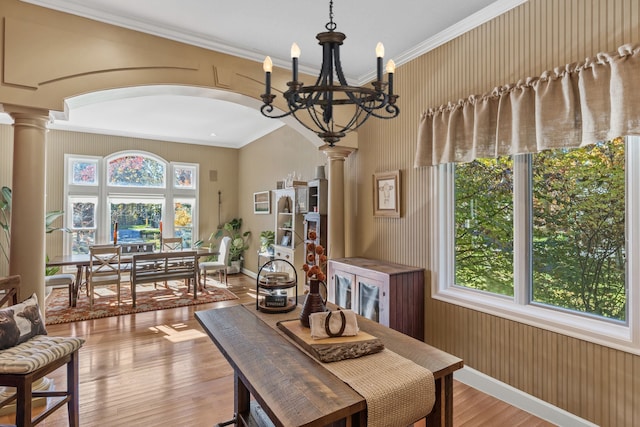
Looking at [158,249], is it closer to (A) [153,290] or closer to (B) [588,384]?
(A) [153,290]

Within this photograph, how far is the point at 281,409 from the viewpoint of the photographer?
1104 mm

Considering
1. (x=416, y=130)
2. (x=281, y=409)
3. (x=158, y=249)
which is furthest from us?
(x=158, y=249)

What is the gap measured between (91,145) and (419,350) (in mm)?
7227

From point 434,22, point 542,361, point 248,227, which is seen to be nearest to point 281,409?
point 542,361

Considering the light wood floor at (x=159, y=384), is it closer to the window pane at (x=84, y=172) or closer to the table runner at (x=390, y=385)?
the table runner at (x=390, y=385)

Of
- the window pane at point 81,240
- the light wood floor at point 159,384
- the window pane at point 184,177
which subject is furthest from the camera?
the window pane at point 184,177

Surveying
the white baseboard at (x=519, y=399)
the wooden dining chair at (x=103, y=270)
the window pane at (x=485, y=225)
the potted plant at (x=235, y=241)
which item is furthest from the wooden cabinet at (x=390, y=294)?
the potted plant at (x=235, y=241)

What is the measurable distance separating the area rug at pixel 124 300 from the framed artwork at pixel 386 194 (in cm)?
312

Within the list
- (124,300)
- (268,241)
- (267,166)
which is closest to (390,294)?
(268,241)

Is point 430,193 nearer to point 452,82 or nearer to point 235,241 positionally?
point 452,82

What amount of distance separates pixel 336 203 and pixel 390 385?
2.80 metres

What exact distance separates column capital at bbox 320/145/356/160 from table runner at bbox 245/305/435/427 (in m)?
2.73

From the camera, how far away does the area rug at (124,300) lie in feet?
15.0

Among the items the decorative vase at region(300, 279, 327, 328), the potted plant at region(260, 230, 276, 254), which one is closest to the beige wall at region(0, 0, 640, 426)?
the decorative vase at region(300, 279, 327, 328)
